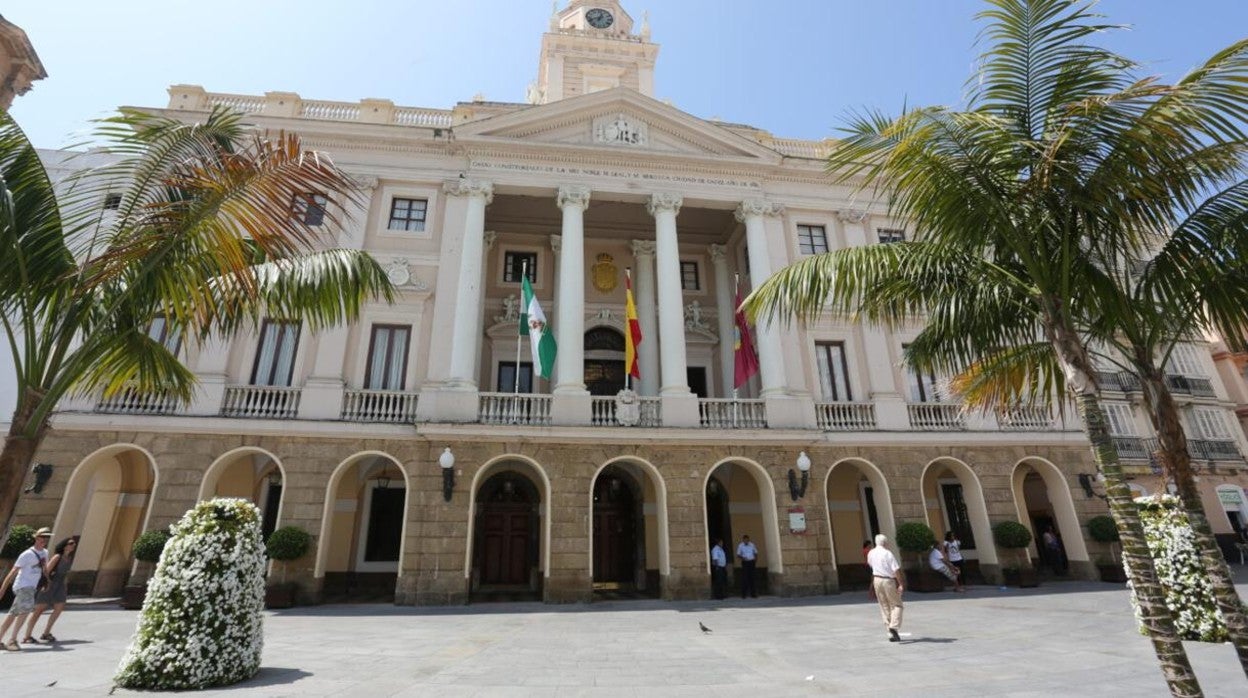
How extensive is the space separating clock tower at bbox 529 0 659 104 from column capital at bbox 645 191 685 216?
13493 millimetres

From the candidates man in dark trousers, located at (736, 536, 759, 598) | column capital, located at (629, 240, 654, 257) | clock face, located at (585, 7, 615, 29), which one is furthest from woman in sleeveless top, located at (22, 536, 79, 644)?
clock face, located at (585, 7, 615, 29)

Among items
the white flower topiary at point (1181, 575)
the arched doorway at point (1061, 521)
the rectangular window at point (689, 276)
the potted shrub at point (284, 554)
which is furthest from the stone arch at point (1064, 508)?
the potted shrub at point (284, 554)

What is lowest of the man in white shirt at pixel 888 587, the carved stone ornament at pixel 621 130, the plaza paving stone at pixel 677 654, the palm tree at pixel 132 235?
the plaza paving stone at pixel 677 654

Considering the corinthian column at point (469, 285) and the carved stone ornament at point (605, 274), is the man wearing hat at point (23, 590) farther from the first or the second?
the carved stone ornament at point (605, 274)

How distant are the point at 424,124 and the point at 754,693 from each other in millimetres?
18018

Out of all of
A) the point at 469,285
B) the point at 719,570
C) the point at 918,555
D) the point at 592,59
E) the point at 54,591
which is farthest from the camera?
the point at 592,59

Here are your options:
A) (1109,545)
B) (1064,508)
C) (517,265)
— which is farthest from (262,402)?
(1109,545)

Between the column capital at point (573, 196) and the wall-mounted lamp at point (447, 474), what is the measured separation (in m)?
8.03

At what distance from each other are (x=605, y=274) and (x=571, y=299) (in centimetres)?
441

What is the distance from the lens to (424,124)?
18.2m

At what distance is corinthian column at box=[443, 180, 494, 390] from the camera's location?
595 inches

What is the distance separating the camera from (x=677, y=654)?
7.95 m

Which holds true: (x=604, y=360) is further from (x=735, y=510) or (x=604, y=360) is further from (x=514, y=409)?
(x=735, y=510)

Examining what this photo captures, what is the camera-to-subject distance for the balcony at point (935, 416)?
53.9 ft
